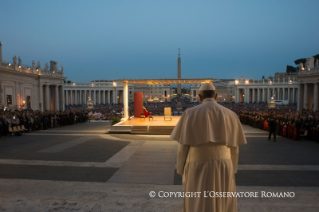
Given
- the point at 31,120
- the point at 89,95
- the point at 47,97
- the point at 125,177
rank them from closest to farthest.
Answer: the point at 125,177
the point at 31,120
the point at 47,97
the point at 89,95

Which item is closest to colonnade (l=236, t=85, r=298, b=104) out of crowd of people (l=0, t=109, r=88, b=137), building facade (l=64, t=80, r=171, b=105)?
building facade (l=64, t=80, r=171, b=105)

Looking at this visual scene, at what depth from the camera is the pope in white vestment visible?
308 cm

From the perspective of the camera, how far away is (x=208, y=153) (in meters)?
3.11

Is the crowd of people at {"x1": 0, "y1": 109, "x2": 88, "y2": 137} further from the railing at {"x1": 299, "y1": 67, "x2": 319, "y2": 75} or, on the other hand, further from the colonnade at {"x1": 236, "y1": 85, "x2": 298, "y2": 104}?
the colonnade at {"x1": 236, "y1": 85, "x2": 298, "y2": 104}

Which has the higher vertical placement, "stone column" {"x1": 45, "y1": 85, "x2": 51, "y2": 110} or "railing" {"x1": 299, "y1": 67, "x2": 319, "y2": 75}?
"railing" {"x1": 299, "y1": 67, "x2": 319, "y2": 75}

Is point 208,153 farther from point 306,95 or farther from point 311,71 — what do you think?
point 306,95

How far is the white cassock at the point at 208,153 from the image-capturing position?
121 inches

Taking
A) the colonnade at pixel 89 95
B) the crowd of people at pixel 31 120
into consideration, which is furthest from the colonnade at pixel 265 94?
the crowd of people at pixel 31 120

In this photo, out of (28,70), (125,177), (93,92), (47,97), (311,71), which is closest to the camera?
(125,177)

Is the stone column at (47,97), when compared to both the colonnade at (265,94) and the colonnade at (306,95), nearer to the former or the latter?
the colonnade at (306,95)

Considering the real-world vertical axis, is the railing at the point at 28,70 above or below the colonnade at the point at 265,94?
above

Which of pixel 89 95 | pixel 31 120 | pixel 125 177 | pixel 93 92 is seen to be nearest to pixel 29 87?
pixel 31 120

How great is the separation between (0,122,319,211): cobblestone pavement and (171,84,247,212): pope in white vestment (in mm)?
2249

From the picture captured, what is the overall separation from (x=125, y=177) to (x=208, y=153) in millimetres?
5299
